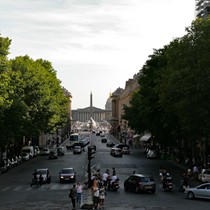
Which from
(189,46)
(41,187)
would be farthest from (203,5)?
(41,187)

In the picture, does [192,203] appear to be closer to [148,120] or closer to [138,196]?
[138,196]

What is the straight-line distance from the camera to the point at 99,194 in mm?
30734

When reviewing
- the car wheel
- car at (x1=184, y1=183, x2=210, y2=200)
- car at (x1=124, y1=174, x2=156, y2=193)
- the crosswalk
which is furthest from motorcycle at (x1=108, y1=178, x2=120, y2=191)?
the car wheel

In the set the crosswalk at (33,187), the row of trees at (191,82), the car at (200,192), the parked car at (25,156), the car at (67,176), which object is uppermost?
the row of trees at (191,82)

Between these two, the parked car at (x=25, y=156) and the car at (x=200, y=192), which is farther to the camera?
the parked car at (x=25, y=156)

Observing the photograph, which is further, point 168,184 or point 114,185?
point 114,185

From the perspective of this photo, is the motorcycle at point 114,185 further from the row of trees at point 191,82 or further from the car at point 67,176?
the row of trees at point 191,82

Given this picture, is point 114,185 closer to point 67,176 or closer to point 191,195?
point 191,195

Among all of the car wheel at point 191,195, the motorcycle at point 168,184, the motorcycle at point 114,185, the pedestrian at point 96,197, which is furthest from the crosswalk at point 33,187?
the pedestrian at point 96,197

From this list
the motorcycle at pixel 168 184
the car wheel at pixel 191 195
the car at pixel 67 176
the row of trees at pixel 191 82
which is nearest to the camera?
the car wheel at pixel 191 195

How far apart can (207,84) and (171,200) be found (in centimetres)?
1603

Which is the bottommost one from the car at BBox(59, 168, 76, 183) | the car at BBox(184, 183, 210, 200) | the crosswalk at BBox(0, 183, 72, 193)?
the crosswalk at BBox(0, 183, 72, 193)

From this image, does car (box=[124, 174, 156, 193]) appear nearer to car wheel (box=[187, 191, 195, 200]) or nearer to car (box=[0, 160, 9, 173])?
car wheel (box=[187, 191, 195, 200])

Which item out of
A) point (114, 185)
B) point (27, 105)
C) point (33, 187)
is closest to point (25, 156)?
point (27, 105)
